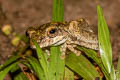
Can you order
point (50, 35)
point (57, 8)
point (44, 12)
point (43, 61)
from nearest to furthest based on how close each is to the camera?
point (43, 61) → point (57, 8) → point (50, 35) → point (44, 12)

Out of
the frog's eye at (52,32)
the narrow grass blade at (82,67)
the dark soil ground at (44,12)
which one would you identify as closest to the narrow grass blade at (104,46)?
the narrow grass blade at (82,67)

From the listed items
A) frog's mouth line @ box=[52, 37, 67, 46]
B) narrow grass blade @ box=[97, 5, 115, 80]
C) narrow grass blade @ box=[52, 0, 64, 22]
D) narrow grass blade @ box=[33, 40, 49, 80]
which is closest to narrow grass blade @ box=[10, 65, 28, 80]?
narrow grass blade @ box=[33, 40, 49, 80]

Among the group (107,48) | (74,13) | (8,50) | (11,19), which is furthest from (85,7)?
(107,48)

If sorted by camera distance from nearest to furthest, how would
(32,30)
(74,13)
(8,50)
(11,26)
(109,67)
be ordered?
1. (109,67)
2. (32,30)
3. (8,50)
4. (11,26)
5. (74,13)

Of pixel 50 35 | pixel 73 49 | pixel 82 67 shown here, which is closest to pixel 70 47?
pixel 73 49

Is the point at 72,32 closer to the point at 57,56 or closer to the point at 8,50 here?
the point at 57,56

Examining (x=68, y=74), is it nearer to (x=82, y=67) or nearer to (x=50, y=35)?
(x=82, y=67)

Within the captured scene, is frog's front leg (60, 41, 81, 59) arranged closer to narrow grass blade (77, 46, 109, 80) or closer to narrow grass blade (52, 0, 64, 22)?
narrow grass blade (77, 46, 109, 80)
